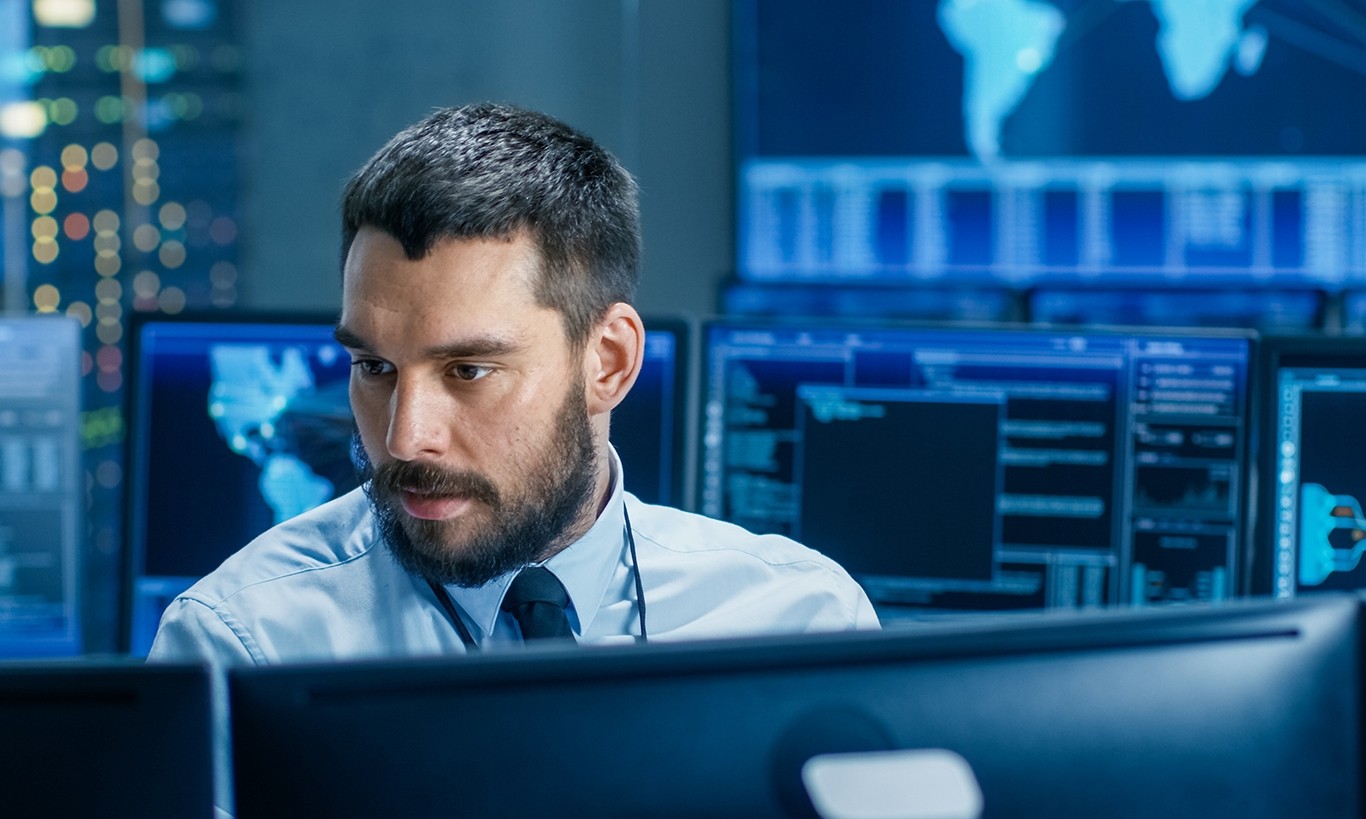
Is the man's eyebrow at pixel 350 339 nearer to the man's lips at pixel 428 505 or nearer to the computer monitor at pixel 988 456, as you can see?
the man's lips at pixel 428 505

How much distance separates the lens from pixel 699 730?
2.00ft

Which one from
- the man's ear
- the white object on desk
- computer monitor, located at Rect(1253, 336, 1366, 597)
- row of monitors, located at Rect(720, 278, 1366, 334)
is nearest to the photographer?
the white object on desk

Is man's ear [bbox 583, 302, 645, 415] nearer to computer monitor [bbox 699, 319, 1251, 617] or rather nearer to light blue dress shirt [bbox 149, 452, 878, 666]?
light blue dress shirt [bbox 149, 452, 878, 666]

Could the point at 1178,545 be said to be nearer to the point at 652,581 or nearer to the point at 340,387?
the point at 652,581

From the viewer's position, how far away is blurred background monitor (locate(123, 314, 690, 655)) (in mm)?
1657

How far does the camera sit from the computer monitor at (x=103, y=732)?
2.02 ft

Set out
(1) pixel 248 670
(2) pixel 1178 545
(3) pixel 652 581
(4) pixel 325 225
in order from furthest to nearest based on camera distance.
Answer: (4) pixel 325 225 → (2) pixel 1178 545 → (3) pixel 652 581 → (1) pixel 248 670

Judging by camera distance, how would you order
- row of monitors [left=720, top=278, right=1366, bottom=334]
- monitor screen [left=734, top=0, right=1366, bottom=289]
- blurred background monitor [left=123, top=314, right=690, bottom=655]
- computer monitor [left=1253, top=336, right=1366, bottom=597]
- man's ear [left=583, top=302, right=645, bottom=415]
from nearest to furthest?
man's ear [left=583, top=302, right=645, bottom=415] → computer monitor [left=1253, top=336, right=1366, bottom=597] → blurred background monitor [left=123, top=314, right=690, bottom=655] → row of monitors [left=720, top=278, right=1366, bottom=334] → monitor screen [left=734, top=0, right=1366, bottom=289]

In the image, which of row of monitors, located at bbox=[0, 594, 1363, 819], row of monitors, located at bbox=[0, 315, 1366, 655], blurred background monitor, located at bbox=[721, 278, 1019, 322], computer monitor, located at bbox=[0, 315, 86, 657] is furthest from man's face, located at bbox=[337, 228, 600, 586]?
blurred background monitor, located at bbox=[721, 278, 1019, 322]

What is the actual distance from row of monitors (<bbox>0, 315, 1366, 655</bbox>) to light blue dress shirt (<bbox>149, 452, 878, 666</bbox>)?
0.18 m

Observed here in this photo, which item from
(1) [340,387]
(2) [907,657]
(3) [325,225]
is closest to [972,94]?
(3) [325,225]

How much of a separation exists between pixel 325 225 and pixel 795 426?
2.05m

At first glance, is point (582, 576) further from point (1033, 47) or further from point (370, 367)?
point (1033, 47)

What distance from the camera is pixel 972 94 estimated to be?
3.06 metres
